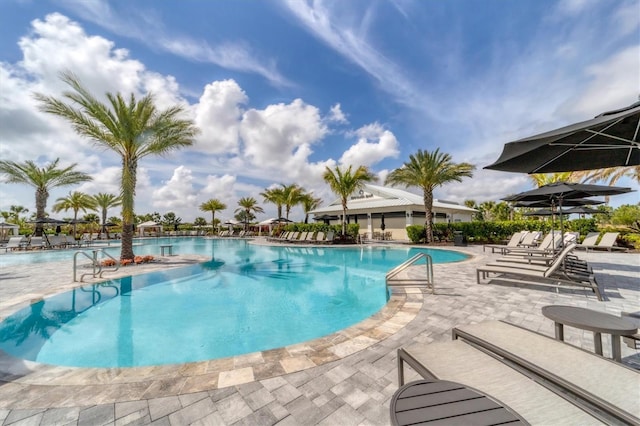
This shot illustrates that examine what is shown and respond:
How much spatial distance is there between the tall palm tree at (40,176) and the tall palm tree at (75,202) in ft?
43.4

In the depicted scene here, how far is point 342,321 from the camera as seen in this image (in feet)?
17.2

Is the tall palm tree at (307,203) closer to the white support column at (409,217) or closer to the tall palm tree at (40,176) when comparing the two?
the white support column at (409,217)

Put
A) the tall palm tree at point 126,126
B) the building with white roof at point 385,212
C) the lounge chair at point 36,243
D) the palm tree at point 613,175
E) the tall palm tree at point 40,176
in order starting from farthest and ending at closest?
the building with white roof at point 385,212 → the tall palm tree at point 40,176 → the lounge chair at point 36,243 → the palm tree at point 613,175 → the tall palm tree at point 126,126

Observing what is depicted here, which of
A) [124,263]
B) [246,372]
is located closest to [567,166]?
[246,372]

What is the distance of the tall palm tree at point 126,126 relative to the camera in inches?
391

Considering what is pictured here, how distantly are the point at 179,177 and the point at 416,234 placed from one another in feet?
80.9

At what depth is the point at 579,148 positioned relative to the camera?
134 inches

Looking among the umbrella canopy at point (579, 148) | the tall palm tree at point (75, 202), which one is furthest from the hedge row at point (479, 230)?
the tall palm tree at point (75, 202)

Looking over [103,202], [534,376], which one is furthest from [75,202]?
[534,376]

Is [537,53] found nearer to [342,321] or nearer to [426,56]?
[426,56]

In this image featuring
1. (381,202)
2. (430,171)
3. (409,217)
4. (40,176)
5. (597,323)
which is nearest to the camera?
(597,323)

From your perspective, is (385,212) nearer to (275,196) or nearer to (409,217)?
(409,217)

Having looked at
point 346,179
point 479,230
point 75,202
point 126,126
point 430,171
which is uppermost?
point 126,126

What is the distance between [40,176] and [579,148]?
31.0 meters
